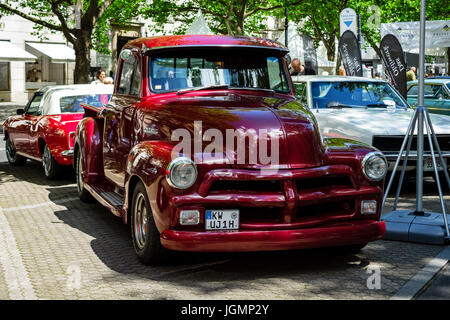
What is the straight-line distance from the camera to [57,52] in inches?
1485

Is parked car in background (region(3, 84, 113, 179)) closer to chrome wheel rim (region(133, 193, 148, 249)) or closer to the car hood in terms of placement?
the car hood

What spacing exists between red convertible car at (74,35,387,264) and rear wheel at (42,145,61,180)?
14.4 feet

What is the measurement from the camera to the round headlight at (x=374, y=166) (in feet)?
19.8

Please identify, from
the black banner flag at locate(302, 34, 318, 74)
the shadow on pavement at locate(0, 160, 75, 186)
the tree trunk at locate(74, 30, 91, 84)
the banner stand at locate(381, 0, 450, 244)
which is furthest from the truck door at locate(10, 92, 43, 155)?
the black banner flag at locate(302, 34, 318, 74)

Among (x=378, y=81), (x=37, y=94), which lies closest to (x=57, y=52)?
(x=37, y=94)

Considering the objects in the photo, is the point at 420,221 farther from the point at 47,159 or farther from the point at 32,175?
the point at 32,175

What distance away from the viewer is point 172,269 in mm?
6113

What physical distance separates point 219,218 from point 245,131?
778 millimetres

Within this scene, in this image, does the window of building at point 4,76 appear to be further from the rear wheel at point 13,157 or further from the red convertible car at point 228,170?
the red convertible car at point 228,170

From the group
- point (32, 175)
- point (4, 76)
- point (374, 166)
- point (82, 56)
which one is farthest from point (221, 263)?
point (4, 76)

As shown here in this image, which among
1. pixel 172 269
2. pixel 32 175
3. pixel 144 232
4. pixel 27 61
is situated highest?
pixel 27 61

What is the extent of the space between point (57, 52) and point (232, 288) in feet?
112

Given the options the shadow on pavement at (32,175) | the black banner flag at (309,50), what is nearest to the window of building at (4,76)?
the black banner flag at (309,50)
